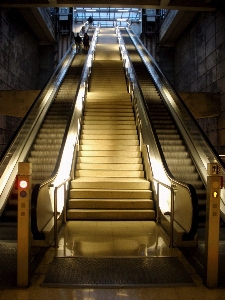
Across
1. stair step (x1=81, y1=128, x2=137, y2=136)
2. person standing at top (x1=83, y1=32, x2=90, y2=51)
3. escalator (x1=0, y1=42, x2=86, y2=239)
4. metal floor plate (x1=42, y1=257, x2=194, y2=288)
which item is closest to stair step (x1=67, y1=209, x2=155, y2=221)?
escalator (x1=0, y1=42, x2=86, y2=239)

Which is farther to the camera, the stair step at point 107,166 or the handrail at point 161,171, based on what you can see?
the stair step at point 107,166

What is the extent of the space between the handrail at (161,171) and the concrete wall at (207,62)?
324 centimetres

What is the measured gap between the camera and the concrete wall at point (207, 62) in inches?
505

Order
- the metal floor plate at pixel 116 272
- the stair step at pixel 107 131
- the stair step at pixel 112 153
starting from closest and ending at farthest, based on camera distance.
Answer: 1. the metal floor plate at pixel 116 272
2. the stair step at pixel 112 153
3. the stair step at pixel 107 131

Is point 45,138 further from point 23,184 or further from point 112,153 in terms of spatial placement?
point 23,184

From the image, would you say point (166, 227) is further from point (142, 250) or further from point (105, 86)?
point (105, 86)

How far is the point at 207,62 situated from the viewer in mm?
14422

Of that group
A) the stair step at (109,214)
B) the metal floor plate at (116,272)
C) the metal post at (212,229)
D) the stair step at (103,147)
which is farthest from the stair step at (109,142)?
the metal post at (212,229)

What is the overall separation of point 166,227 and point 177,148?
330 cm

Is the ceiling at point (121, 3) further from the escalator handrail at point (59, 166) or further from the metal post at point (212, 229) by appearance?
the metal post at point (212, 229)

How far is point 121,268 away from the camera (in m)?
3.88

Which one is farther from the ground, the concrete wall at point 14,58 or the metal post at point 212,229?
the concrete wall at point 14,58

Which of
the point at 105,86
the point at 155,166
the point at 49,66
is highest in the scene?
the point at 49,66

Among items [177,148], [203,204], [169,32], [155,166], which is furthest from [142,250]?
[169,32]
